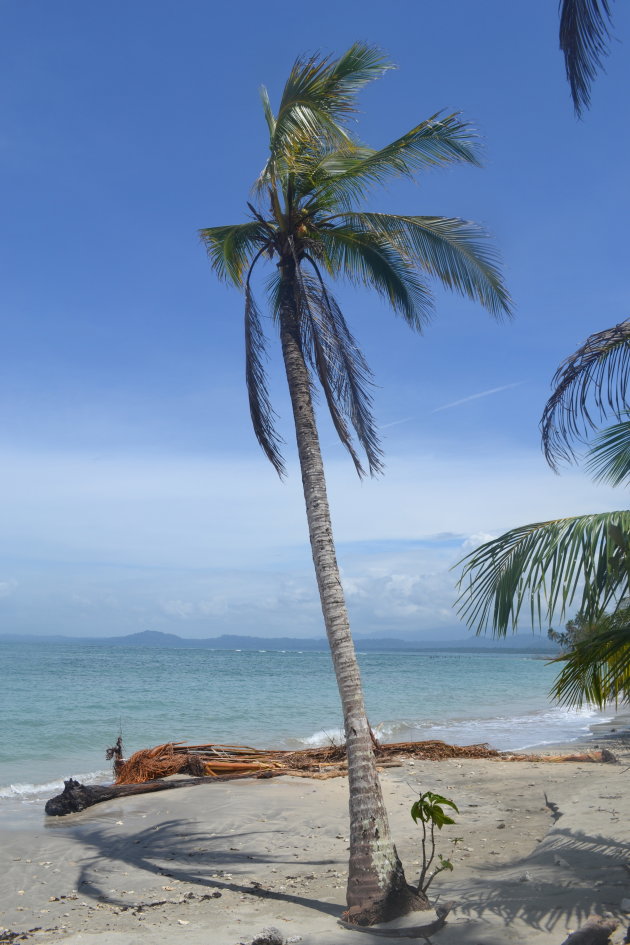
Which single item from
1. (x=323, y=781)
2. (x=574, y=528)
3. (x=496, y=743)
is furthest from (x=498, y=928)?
(x=496, y=743)

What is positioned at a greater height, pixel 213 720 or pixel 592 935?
pixel 592 935

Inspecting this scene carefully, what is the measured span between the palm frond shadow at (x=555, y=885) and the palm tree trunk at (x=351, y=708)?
631 mm

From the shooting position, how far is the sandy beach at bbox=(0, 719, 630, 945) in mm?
5715

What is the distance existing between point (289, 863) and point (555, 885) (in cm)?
331

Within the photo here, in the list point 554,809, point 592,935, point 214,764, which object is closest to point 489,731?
point 214,764

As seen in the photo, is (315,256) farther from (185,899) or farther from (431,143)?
(185,899)

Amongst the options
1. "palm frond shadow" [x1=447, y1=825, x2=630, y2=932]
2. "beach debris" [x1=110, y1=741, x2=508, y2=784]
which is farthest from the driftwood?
"palm frond shadow" [x1=447, y1=825, x2=630, y2=932]

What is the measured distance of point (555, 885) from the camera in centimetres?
601

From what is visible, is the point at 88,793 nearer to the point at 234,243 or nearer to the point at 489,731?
the point at 234,243

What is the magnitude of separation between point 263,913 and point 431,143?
7369 mm

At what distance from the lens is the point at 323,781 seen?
40.8 feet

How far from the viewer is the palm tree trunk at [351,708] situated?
6062mm

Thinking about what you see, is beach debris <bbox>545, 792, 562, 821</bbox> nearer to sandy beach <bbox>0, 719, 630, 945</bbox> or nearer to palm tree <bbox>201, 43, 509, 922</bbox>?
sandy beach <bbox>0, 719, 630, 945</bbox>

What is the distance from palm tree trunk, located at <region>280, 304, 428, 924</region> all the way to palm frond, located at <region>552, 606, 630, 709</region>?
1.83 metres
